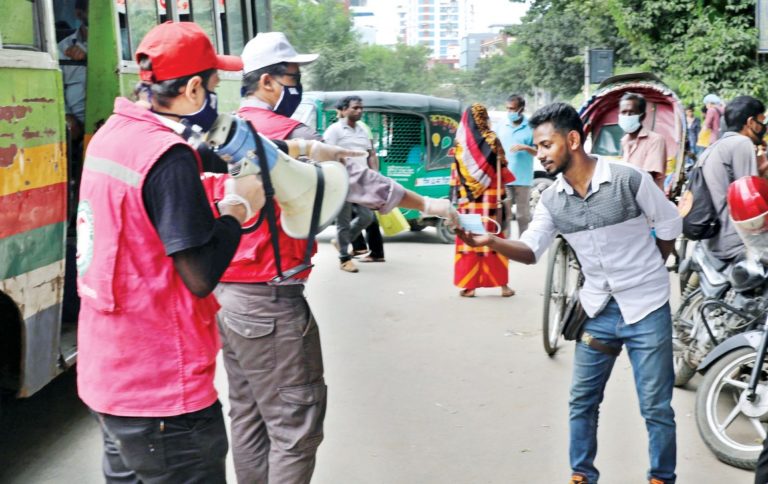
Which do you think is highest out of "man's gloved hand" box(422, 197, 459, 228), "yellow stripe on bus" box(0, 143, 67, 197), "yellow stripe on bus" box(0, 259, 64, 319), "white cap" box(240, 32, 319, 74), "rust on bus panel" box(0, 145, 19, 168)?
"white cap" box(240, 32, 319, 74)

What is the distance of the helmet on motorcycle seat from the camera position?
175 inches

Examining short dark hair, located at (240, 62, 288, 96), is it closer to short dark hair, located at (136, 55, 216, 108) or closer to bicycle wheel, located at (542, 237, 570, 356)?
short dark hair, located at (136, 55, 216, 108)

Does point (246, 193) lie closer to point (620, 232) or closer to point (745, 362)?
point (620, 232)

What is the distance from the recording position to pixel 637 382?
3979 mm

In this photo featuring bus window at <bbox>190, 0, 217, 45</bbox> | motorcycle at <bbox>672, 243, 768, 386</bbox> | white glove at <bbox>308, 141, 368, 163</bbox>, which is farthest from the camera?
bus window at <bbox>190, 0, 217, 45</bbox>

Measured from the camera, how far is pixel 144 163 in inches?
93.2

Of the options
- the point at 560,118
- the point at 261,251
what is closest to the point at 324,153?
the point at 261,251

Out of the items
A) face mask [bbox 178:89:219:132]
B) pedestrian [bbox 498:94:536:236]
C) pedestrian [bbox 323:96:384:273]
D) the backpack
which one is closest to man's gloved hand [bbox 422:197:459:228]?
face mask [bbox 178:89:219:132]

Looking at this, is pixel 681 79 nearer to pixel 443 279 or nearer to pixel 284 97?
pixel 443 279

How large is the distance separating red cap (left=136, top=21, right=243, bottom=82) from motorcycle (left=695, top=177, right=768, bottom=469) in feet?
9.13

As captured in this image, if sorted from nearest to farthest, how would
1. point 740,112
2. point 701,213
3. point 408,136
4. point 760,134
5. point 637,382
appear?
1. point 637,382
2. point 701,213
3. point 740,112
4. point 760,134
5. point 408,136

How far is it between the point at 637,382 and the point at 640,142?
4322 millimetres

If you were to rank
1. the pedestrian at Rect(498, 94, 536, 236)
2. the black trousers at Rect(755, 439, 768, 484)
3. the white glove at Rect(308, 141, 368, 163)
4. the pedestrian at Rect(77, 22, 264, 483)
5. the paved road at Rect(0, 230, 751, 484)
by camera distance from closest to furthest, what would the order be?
the pedestrian at Rect(77, 22, 264, 483) < the black trousers at Rect(755, 439, 768, 484) < the white glove at Rect(308, 141, 368, 163) < the paved road at Rect(0, 230, 751, 484) < the pedestrian at Rect(498, 94, 536, 236)

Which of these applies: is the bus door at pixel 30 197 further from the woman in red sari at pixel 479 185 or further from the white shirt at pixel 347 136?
the white shirt at pixel 347 136
